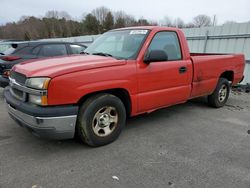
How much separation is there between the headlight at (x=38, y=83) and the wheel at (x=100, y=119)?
64 cm

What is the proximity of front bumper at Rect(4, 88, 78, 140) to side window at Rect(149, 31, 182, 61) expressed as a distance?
6.71 ft

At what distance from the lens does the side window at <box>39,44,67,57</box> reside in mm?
7113

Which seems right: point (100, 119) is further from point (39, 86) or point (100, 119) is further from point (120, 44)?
point (120, 44)

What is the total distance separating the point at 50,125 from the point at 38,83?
0.58 metres

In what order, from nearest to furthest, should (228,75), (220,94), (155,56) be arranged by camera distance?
(155,56) < (220,94) < (228,75)

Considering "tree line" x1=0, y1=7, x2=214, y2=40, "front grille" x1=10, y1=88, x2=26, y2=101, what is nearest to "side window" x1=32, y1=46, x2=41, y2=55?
"front grille" x1=10, y1=88, x2=26, y2=101

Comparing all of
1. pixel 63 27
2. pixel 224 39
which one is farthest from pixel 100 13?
pixel 224 39

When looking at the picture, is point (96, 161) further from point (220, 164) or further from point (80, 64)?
point (220, 164)

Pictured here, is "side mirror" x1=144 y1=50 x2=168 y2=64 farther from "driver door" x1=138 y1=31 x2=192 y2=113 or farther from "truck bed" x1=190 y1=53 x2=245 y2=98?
"truck bed" x1=190 y1=53 x2=245 y2=98

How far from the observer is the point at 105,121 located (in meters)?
3.76

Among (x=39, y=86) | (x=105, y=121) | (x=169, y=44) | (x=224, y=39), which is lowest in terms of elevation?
(x=105, y=121)

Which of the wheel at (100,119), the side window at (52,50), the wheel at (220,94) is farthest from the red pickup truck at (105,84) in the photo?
the side window at (52,50)

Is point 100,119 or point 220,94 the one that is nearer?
point 100,119

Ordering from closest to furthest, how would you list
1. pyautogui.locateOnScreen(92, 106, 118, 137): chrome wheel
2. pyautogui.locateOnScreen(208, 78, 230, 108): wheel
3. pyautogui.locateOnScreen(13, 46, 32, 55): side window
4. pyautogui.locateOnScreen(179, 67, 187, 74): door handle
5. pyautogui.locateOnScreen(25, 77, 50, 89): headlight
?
pyautogui.locateOnScreen(25, 77, 50, 89): headlight < pyautogui.locateOnScreen(92, 106, 118, 137): chrome wheel < pyautogui.locateOnScreen(179, 67, 187, 74): door handle < pyautogui.locateOnScreen(208, 78, 230, 108): wheel < pyautogui.locateOnScreen(13, 46, 32, 55): side window
